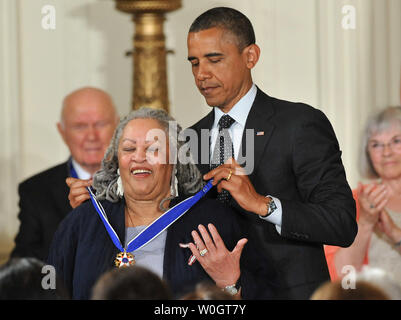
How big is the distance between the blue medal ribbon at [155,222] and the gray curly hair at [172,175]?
3.1 inches

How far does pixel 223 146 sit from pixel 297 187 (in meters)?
0.30

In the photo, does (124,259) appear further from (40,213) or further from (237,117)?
(40,213)

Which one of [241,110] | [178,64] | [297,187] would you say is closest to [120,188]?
[241,110]

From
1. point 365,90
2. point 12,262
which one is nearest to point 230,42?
Result: point 12,262

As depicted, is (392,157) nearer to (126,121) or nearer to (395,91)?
(395,91)

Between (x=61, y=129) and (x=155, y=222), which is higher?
(x=61, y=129)

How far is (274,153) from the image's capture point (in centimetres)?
316

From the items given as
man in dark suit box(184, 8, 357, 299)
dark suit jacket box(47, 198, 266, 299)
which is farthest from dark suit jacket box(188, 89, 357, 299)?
dark suit jacket box(47, 198, 266, 299)

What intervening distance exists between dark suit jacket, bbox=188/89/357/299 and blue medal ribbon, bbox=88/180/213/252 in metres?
0.21

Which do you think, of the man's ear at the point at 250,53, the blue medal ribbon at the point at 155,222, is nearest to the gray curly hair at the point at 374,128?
the man's ear at the point at 250,53

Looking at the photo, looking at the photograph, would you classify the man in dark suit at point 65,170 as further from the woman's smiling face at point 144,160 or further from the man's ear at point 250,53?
the man's ear at point 250,53

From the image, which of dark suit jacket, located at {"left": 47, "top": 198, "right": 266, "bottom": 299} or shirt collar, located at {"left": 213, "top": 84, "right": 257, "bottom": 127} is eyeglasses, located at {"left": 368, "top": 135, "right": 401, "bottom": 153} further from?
dark suit jacket, located at {"left": 47, "top": 198, "right": 266, "bottom": 299}

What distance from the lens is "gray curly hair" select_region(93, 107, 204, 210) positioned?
3.19 m

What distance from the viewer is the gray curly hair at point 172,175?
3189 millimetres
